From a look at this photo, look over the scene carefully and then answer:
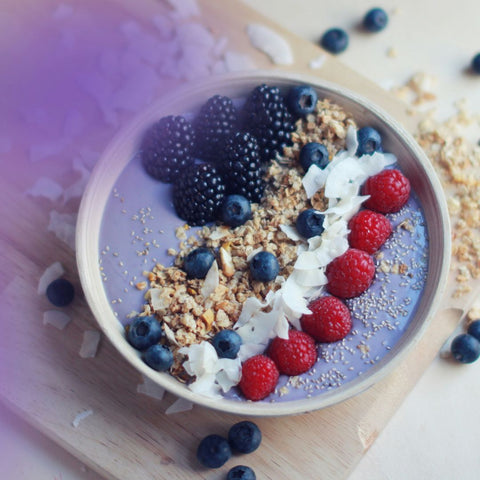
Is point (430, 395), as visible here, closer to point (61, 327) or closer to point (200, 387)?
point (200, 387)

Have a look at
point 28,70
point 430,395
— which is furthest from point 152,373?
point 28,70

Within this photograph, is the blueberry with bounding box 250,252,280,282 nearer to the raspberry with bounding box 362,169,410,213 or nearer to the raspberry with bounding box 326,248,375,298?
the raspberry with bounding box 326,248,375,298

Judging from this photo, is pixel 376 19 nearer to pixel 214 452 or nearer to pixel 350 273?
pixel 350 273

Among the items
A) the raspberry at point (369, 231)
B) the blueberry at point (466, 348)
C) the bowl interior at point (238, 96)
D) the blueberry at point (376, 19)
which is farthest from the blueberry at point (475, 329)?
the blueberry at point (376, 19)

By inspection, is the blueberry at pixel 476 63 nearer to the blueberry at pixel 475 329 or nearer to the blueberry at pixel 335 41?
the blueberry at pixel 335 41

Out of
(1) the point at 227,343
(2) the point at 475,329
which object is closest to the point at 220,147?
(1) the point at 227,343

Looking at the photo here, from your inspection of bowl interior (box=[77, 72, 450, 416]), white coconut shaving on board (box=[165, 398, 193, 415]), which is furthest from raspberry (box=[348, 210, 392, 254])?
white coconut shaving on board (box=[165, 398, 193, 415])

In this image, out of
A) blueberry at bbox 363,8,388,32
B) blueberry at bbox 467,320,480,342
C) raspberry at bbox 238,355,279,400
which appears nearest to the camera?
raspberry at bbox 238,355,279,400
